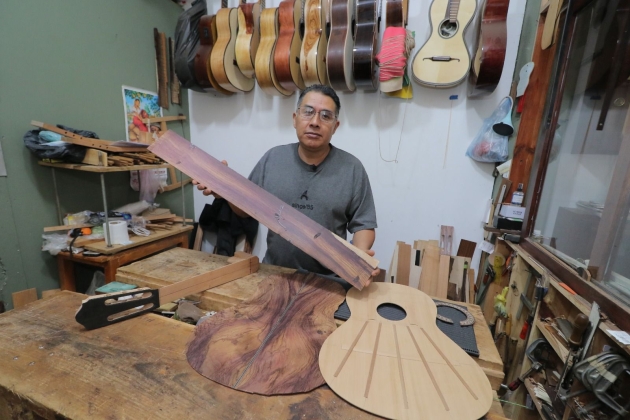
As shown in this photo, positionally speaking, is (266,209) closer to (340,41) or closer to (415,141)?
(340,41)

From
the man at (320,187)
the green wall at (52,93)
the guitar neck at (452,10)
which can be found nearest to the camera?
the man at (320,187)

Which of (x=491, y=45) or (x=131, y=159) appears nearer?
(x=491, y=45)

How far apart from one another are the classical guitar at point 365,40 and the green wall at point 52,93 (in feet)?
6.10

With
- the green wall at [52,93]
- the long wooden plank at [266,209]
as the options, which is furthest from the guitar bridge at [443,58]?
the green wall at [52,93]

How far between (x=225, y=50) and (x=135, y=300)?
2221 mm

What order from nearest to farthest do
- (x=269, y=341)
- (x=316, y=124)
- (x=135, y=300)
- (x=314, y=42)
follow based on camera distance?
(x=269, y=341)
(x=135, y=300)
(x=316, y=124)
(x=314, y=42)

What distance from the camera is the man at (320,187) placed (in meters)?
1.43

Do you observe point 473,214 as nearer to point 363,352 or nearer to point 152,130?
point 363,352

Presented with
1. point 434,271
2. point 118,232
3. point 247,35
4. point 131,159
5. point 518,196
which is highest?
point 247,35

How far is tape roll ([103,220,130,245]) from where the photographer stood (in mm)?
1888

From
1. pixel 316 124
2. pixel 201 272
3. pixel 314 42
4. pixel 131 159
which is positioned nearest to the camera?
pixel 201 272

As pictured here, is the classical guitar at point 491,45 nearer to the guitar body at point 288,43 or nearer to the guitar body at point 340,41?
the guitar body at point 340,41

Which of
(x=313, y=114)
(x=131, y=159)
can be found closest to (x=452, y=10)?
(x=313, y=114)

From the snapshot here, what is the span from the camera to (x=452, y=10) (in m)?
1.96
